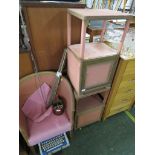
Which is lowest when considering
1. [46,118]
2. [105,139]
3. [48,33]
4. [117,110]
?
[105,139]

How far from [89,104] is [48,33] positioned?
81 cm

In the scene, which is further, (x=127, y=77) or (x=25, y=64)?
(x=127, y=77)

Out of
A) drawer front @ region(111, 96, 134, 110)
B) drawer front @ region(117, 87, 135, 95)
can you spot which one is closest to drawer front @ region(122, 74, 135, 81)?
drawer front @ region(117, 87, 135, 95)

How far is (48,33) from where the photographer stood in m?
1.01

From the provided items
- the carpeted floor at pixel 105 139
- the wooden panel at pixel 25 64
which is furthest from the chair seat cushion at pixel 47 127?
Result: the wooden panel at pixel 25 64

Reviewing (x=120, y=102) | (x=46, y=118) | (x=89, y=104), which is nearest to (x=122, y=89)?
(x=120, y=102)

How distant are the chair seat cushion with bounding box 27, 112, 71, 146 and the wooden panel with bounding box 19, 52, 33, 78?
45 centimetres

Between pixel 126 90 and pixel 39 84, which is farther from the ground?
pixel 39 84

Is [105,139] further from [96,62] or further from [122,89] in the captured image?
[96,62]

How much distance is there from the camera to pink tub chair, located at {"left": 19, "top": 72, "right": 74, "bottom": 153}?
1.11m

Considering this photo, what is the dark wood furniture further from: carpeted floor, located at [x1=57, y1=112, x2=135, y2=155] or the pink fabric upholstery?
carpeted floor, located at [x1=57, y1=112, x2=135, y2=155]
